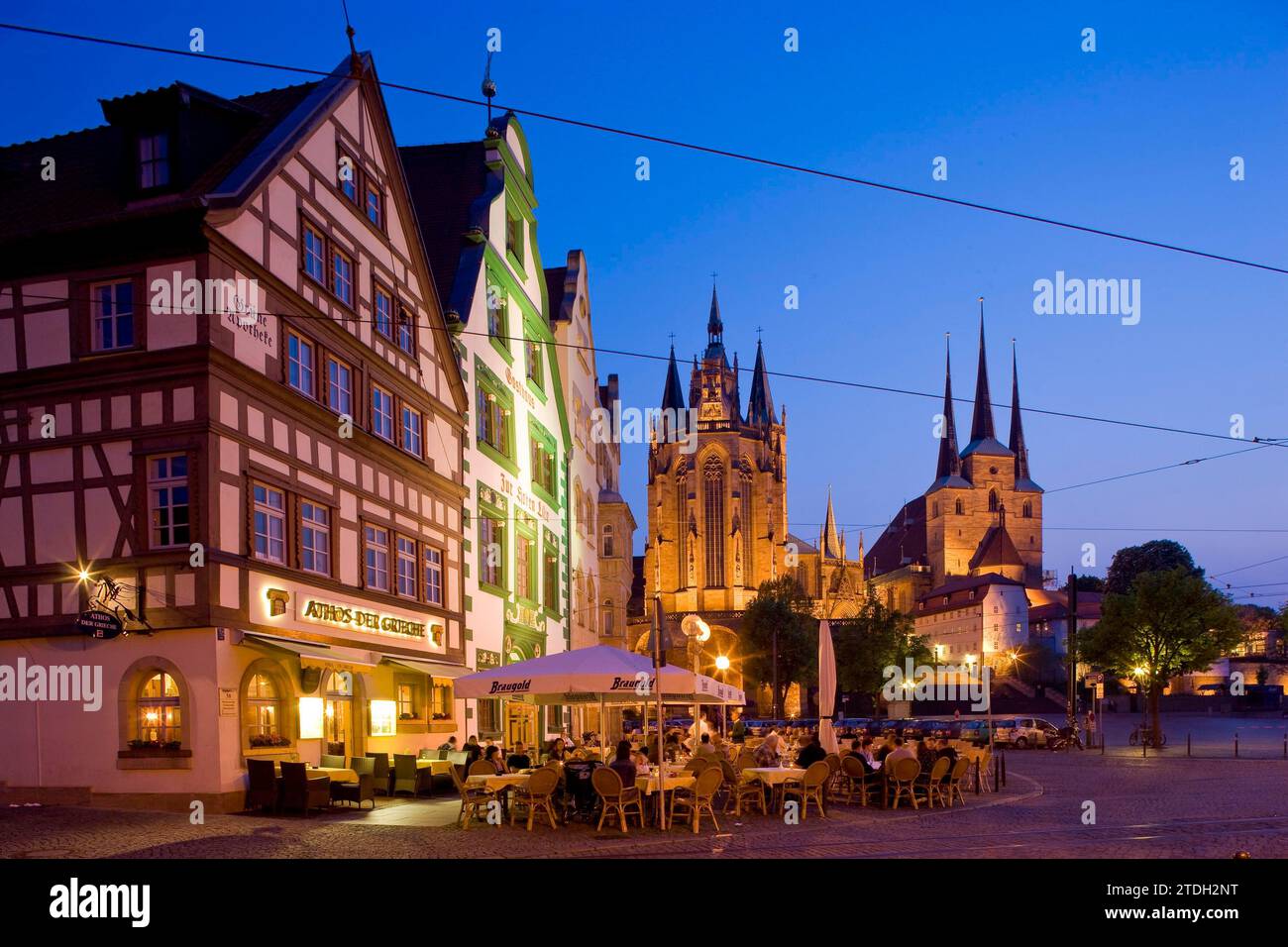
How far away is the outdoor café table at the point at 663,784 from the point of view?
17594 millimetres

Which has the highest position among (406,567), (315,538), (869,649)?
(315,538)

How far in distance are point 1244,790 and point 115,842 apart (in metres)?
20.7

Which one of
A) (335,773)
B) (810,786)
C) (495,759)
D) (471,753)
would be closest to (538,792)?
(495,759)

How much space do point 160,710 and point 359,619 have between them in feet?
17.8

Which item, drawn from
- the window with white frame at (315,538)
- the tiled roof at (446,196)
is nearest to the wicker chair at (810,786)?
the window with white frame at (315,538)

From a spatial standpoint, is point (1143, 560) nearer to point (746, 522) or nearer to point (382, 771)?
point (746, 522)

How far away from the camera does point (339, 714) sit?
2381cm

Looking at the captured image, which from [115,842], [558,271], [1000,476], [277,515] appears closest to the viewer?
[115,842]

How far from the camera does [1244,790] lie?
25.3 meters
